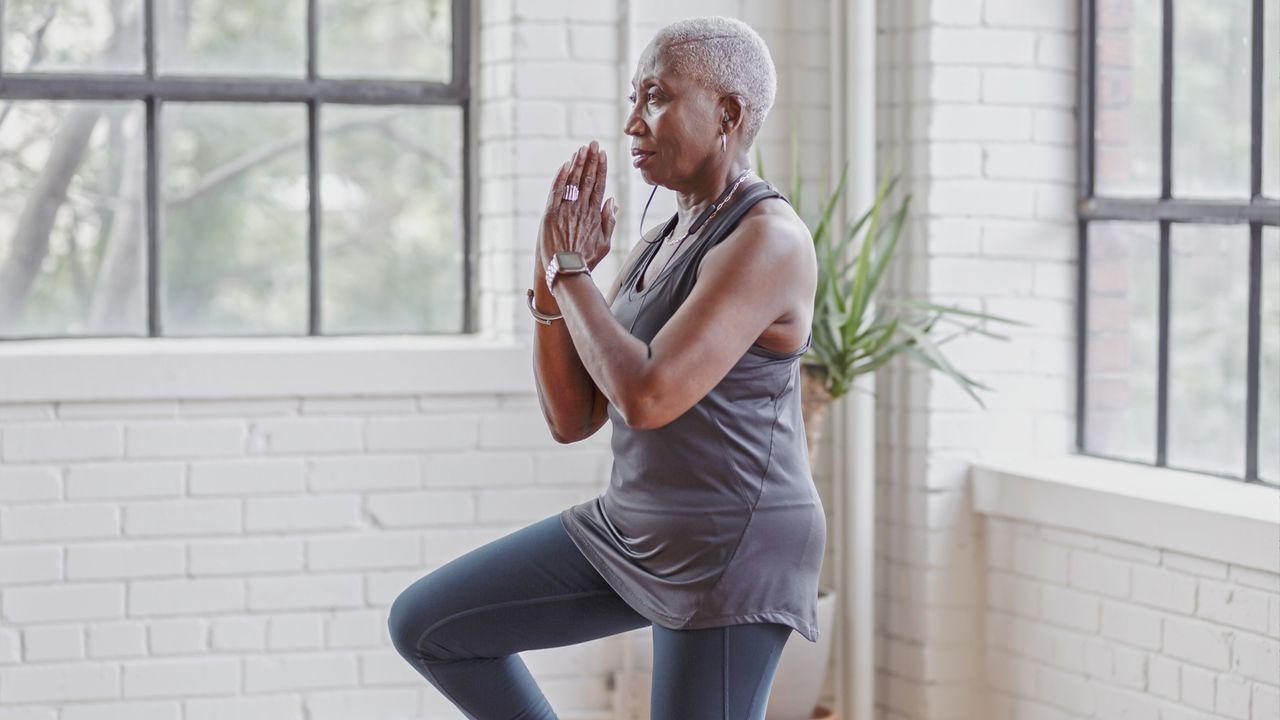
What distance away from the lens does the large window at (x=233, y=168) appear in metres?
3.90

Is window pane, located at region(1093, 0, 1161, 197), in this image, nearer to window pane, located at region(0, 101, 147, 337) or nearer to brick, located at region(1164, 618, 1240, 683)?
brick, located at region(1164, 618, 1240, 683)

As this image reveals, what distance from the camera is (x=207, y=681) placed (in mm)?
3797

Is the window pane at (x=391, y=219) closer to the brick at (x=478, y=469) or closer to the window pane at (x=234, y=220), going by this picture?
the window pane at (x=234, y=220)

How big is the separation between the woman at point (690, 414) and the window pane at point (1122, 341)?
5.77ft

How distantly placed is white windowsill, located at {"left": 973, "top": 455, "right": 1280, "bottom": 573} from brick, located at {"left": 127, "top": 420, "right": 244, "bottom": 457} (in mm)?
1915


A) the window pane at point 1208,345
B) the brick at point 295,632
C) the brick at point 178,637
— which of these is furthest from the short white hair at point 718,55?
the brick at point 178,637

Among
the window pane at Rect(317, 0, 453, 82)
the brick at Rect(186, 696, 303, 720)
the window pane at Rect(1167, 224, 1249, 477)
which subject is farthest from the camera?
the window pane at Rect(317, 0, 453, 82)

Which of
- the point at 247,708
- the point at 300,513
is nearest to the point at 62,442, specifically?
the point at 300,513

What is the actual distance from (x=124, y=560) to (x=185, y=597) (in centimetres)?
18

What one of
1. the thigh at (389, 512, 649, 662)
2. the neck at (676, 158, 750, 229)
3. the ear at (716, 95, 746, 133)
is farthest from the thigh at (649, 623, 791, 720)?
the ear at (716, 95, 746, 133)

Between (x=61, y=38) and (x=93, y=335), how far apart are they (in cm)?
78

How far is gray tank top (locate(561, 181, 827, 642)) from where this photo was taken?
2.19 m

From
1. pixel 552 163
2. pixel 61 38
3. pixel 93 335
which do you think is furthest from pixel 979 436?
pixel 61 38

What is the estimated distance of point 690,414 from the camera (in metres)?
2.21
